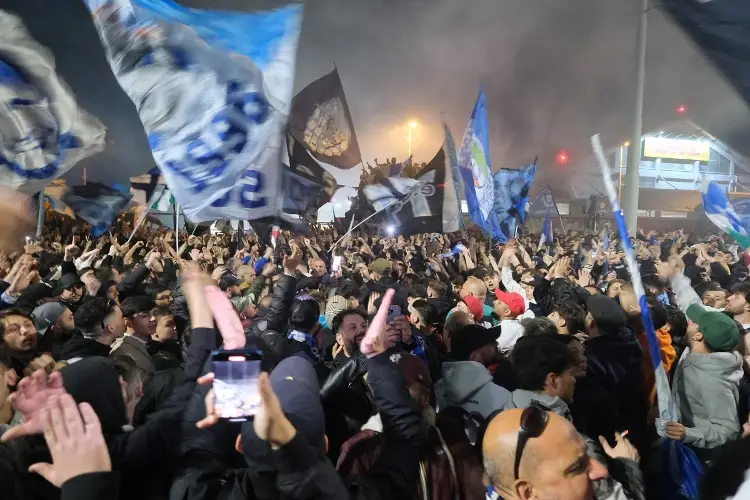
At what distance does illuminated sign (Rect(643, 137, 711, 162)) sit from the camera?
208 feet

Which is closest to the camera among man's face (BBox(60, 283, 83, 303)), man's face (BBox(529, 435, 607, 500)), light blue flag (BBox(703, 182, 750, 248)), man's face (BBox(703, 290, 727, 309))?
Answer: man's face (BBox(529, 435, 607, 500))

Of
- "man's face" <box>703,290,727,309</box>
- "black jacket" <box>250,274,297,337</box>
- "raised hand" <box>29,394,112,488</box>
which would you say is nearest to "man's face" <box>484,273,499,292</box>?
"man's face" <box>703,290,727,309</box>

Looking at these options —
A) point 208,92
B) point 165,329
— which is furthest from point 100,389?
point 208,92

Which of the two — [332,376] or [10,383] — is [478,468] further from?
[10,383]

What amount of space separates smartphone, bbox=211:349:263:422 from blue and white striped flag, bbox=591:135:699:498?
1.82m

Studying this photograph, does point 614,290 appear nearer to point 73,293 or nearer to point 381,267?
point 381,267

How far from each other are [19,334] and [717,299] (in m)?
6.25

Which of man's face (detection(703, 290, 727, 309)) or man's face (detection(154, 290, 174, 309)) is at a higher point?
man's face (detection(703, 290, 727, 309))

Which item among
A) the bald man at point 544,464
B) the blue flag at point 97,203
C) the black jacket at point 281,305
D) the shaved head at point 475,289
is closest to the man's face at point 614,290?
the shaved head at point 475,289

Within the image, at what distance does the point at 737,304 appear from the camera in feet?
16.6

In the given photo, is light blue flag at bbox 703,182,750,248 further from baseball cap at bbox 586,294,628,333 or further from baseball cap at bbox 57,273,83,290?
baseball cap at bbox 57,273,83,290

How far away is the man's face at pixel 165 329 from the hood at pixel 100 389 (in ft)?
7.52

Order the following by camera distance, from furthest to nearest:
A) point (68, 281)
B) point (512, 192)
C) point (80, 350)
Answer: point (512, 192) < point (68, 281) < point (80, 350)

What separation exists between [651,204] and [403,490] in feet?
188
